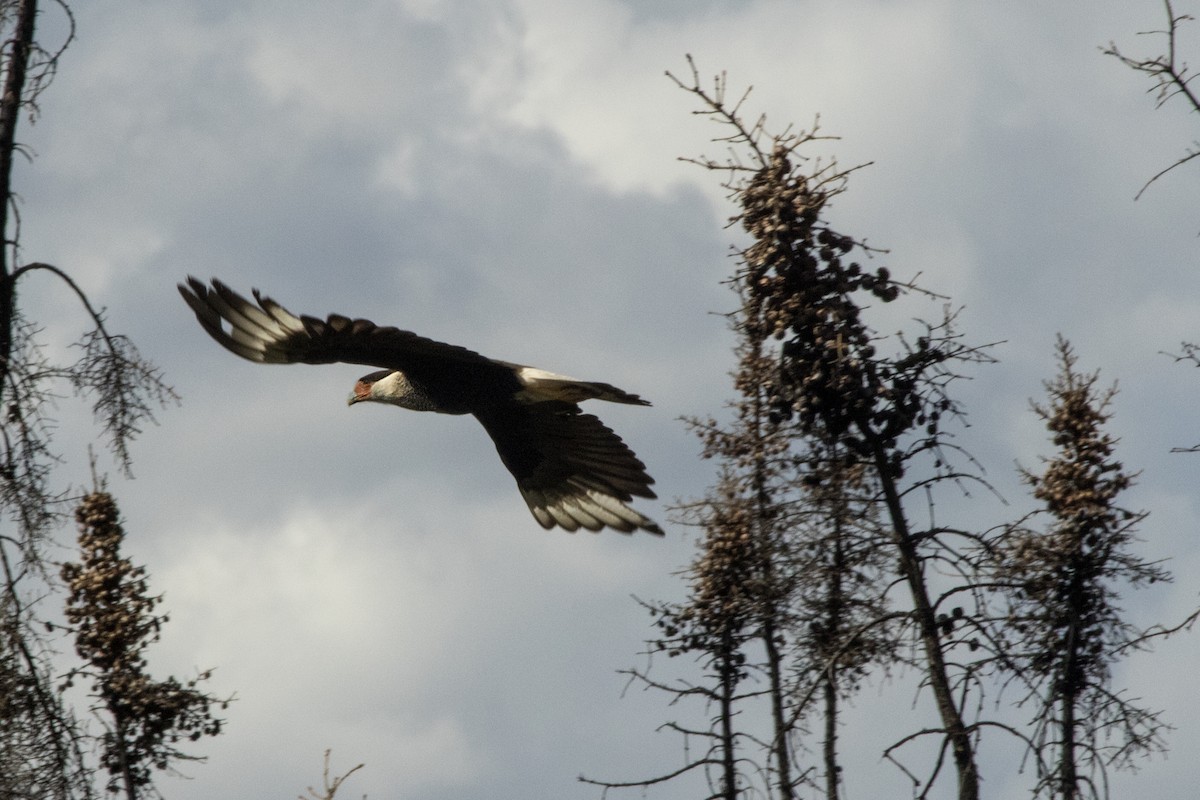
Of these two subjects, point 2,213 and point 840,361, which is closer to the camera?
point 840,361

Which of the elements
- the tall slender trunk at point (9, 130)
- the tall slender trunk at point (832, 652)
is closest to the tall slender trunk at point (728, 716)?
the tall slender trunk at point (832, 652)

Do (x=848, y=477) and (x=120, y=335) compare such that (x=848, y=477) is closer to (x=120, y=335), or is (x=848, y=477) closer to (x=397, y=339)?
(x=397, y=339)

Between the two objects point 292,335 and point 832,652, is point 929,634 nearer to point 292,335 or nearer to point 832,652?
point 832,652

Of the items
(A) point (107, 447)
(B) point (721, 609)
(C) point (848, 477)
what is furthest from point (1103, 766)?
(A) point (107, 447)

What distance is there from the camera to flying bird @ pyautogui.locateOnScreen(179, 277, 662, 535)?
9.27m

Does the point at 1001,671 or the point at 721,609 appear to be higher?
the point at 721,609

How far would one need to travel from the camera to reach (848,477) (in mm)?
9891

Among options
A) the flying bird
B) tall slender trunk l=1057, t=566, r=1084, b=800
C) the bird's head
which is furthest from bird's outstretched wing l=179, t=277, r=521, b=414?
tall slender trunk l=1057, t=566, r=1084, b=800

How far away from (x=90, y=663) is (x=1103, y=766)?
7001mm

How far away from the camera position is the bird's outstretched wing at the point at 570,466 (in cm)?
1138

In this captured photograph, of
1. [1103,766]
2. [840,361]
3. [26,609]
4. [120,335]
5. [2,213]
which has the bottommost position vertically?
[1103,766]

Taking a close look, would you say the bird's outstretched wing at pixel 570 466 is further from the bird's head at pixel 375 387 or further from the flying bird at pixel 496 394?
the bird's head at pixel 375 387

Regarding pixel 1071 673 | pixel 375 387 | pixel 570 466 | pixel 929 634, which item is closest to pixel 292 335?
pixel 375 387

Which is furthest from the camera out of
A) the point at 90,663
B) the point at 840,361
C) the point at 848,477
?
the point at 90,663
